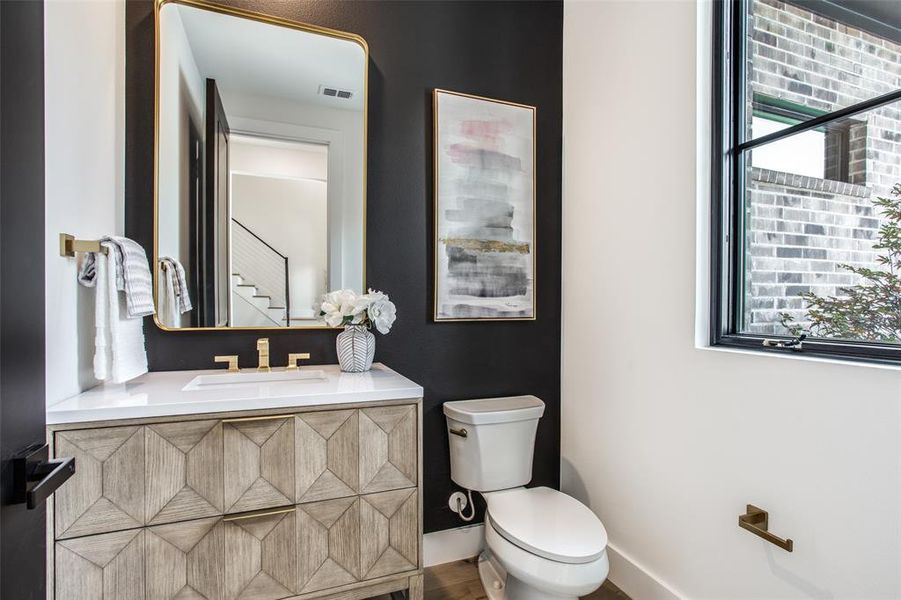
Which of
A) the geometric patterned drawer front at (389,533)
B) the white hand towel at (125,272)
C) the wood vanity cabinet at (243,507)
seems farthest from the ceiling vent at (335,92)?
the geometric patterned drawer front at (389,533)

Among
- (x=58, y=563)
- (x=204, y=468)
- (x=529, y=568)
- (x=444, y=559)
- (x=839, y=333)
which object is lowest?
(x=444, y=559)

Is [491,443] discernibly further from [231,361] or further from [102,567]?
[102,567]

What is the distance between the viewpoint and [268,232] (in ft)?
5.98

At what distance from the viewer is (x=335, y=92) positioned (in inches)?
75.0

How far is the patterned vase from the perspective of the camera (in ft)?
5.81

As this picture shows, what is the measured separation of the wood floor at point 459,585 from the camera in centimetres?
183

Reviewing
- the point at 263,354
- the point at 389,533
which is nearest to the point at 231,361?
the point at 263,354

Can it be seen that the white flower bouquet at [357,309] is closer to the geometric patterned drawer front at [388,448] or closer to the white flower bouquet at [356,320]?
the white flower bouquet at [356,320]

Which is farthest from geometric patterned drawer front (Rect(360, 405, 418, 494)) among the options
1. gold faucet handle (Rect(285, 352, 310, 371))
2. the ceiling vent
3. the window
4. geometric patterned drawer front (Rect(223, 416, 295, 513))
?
the ceiling vent

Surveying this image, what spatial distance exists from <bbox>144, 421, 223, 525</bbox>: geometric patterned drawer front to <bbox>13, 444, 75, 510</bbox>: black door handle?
528 mm

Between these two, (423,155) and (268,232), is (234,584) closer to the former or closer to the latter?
(268,232)

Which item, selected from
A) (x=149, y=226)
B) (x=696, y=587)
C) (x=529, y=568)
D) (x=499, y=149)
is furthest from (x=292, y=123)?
(x=696, y=587)

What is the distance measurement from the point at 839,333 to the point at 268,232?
1.89 m

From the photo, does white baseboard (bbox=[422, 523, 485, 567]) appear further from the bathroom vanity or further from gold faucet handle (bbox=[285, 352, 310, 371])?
gold faucet handle (bbox=[285, 352, 310, 371])
